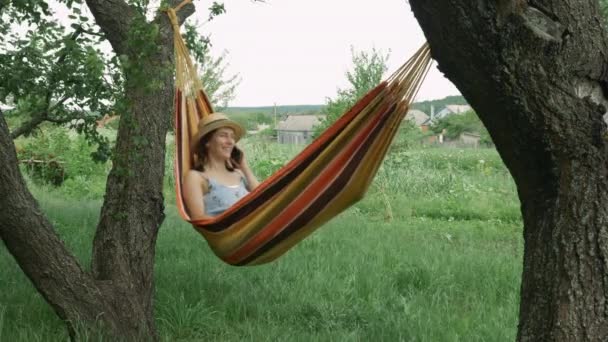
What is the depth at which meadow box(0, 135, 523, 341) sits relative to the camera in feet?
9.34

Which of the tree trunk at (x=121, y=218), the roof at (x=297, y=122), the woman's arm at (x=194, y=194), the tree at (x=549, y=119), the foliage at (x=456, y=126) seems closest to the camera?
the tree at (x=549, y=119)

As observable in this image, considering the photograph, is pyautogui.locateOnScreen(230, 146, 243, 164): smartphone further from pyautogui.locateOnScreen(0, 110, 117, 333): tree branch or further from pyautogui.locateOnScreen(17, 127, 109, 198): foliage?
pyautogui.locateOnScreen(17, 127, 109, 198): foliage

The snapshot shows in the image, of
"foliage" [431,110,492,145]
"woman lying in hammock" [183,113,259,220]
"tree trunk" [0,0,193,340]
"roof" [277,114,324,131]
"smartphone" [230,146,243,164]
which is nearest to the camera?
"tree trunk" [0,0,193,340]

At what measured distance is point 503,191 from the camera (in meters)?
8.68

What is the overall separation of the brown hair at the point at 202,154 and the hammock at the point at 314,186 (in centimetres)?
41

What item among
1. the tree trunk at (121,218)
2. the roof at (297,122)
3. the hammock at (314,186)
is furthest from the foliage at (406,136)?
the roof at (297,122)

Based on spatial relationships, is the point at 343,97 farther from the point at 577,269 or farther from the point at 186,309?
the point at 577,269

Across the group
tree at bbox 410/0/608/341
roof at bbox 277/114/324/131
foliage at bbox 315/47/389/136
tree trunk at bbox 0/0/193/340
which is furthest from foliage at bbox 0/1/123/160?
roof at bbox 277/114/324/131

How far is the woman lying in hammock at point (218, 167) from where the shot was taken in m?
2.97

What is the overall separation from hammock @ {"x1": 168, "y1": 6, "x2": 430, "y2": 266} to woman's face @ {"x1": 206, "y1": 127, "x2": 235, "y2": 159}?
471 mm

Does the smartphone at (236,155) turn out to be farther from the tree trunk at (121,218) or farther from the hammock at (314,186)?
the hammock at (314,186)

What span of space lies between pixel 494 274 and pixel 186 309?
1.79 m

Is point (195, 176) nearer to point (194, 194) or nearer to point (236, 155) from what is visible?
point (194, 194)

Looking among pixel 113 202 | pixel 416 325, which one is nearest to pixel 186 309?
pixel 113 202
